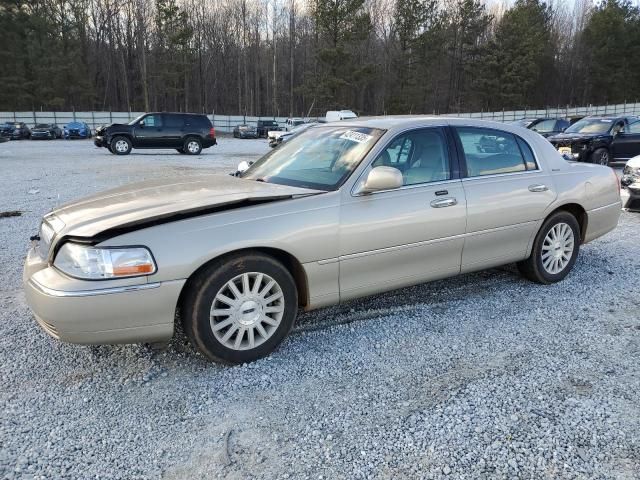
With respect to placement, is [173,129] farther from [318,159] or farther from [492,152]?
[492,152]

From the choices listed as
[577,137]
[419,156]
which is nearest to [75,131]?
[577,137]

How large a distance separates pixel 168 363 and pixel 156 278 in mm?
737

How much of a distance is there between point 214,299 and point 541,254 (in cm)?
320

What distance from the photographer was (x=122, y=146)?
2061 cm

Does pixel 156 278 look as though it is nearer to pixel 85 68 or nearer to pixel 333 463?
pixel 333 463

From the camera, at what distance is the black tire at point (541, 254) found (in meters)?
4.62

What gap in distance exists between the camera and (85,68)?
5484cm

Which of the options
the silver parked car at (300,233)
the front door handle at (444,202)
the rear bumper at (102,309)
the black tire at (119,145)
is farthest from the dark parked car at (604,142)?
the black tire at (119,145)

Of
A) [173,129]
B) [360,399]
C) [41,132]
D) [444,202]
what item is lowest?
[360,399]

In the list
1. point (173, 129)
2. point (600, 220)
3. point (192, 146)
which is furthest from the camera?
point (192, 146)

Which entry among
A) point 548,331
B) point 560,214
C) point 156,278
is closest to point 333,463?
point 156,278

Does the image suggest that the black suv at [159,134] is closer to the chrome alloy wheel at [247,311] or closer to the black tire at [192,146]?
the black tire at [192,146]

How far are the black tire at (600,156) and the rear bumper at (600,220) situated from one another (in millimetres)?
9732

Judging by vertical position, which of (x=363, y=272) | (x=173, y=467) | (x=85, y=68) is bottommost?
(x=173, y=467)
